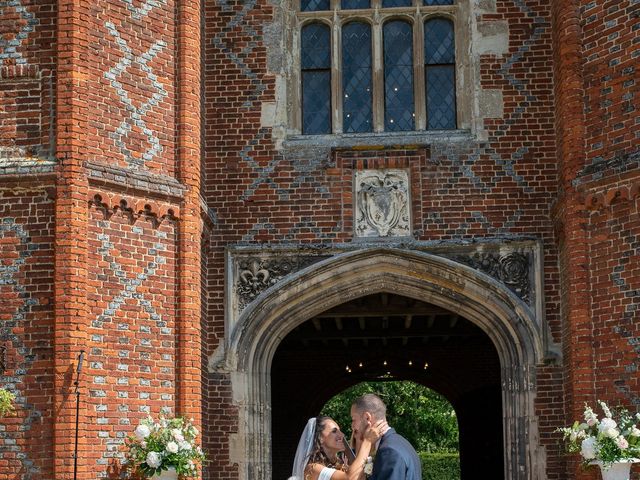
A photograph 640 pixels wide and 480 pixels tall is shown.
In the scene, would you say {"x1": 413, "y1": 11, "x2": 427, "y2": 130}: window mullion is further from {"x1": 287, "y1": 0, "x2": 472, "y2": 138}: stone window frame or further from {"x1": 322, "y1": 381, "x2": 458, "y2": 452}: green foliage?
{"x1": 322, "y1": 381, "x2": 458, "y2": 452}: green foliage

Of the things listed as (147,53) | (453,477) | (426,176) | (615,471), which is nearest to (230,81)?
(147,53)

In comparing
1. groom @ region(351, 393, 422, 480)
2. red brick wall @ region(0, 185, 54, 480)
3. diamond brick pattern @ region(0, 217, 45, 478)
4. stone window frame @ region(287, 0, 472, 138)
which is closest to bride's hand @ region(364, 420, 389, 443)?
groom @ region(351, 393, 422, 480)

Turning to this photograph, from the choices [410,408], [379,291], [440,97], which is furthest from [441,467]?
[440,97]

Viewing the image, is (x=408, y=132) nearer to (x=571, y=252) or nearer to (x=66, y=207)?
(x=571, y=252)

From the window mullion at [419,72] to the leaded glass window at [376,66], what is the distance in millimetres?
11

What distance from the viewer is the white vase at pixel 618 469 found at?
11.1 meters

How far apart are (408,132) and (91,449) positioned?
15.5ft

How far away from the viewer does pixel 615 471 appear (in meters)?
11.1

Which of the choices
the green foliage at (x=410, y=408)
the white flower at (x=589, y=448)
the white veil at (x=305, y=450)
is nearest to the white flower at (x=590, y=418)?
the white flower at (x=589, y=448)

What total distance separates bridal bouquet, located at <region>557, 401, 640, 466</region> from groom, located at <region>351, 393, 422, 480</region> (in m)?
4.66

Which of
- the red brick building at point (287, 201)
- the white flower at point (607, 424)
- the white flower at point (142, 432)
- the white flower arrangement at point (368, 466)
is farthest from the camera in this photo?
the red brick building at point (287, 201)

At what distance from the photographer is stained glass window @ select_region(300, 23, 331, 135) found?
1374 cm

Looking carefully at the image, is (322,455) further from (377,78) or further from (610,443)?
(377,78)

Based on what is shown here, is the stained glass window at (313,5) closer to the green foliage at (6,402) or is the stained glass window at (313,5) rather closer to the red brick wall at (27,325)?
the red brick wall at (27,325)
